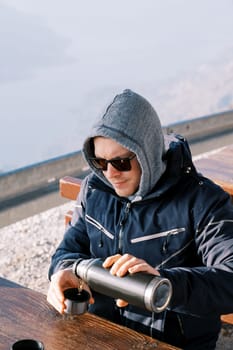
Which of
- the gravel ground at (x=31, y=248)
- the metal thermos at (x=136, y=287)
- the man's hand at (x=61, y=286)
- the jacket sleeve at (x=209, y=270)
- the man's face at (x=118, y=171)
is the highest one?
the man's face at (x=118, y=171)

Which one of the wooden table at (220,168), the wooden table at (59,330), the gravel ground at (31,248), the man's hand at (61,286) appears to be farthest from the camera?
the gravel ground at (31,248)

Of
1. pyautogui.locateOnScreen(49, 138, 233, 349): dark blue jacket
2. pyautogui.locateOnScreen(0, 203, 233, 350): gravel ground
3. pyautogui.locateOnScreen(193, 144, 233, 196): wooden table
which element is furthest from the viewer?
pyautogui.locateOnScreen(0, 203, 233, 350): gravel ground

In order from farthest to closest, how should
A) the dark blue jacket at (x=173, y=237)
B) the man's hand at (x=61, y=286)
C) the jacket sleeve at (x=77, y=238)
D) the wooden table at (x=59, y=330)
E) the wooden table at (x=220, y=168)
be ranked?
the wooden table at (x=220, y=168), the jacket sleeve at (x=77, y=238), the dark blue jacket at (x=173, y=237), the man's hand at (x=61, y=286), the wooden table at (x=59, y=330)

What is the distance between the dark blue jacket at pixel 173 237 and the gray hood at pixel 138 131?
0.19 feet

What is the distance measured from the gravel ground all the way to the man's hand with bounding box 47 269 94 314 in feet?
7.08

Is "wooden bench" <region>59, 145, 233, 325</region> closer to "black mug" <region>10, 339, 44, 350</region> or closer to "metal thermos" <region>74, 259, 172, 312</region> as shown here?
"metal thermos" <region>74, 259, 172, 312</region>

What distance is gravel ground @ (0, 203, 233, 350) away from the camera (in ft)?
14.5

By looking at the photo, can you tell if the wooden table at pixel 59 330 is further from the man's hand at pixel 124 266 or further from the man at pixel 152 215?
the man's hand at pixel 124 266

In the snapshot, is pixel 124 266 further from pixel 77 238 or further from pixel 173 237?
pixel 77 238

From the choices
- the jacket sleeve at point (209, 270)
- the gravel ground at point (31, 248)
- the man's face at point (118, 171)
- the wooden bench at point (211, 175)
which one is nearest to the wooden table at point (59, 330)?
the jacket sleeve at point (209, 270)

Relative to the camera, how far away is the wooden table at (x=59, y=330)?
1836 millimetres

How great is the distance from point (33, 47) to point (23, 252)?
10.5 ft

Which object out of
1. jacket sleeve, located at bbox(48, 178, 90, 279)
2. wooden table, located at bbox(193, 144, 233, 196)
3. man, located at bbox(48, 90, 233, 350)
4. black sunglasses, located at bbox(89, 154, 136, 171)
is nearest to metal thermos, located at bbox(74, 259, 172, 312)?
man, located at bbox(48, 90, 233, 350)

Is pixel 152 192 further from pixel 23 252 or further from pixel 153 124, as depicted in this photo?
pixel 23 252
